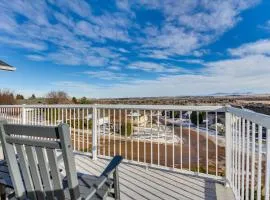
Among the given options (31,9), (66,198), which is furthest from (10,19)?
(66,198)

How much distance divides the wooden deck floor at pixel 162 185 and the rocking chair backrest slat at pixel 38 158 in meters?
1.57

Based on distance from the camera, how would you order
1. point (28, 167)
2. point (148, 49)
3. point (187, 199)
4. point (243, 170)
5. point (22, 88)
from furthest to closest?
point (22, 88)
point (148, 49)
point (187, 199)
point (243, 170)
point (28, 167)

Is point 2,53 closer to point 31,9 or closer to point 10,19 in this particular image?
point 10,19

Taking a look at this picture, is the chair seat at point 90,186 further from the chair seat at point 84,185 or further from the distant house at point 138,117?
the distant house at point 138,117

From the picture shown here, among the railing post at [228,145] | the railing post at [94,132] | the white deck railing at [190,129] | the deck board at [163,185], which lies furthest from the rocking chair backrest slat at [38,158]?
the railing post at [94,132]

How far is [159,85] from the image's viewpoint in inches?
1048

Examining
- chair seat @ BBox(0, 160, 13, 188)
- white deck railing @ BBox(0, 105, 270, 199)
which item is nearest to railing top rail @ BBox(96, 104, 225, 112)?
white deck railing @ BBox(0, 105, 270, 199)

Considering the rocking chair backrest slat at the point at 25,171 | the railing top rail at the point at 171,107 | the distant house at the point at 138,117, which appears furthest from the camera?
the distant house at the point at 138,117

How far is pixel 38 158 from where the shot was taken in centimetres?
162

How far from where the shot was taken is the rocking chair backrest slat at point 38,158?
1501 mm

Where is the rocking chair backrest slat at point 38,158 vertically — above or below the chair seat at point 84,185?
above

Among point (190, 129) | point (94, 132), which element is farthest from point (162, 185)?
point (94, 132)

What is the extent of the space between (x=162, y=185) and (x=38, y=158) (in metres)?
2.29

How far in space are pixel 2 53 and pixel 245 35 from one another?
17948 millimetres
